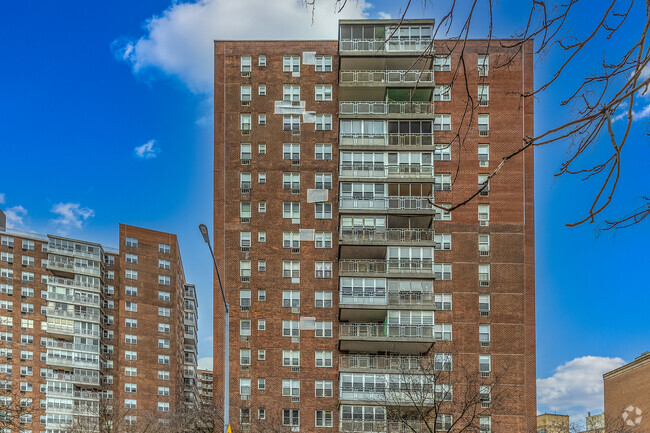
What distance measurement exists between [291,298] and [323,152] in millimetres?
12574

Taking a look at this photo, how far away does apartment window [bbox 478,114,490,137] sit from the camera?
6488 cm

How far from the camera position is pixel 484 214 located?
63.8 m

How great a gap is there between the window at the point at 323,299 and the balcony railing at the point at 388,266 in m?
2.63

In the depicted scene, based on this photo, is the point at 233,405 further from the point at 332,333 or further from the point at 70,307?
the point at 70,307

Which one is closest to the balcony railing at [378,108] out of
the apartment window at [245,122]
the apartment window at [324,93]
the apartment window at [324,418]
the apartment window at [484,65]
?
the apartment window at [324,93]

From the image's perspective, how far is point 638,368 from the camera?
3123 inches

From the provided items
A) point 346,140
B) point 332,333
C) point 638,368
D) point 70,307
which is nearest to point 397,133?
point 346,140

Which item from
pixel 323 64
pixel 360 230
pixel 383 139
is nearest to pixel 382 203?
pixel 360 230

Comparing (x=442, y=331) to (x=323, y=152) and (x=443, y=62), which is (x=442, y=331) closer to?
(x=323, y=152)

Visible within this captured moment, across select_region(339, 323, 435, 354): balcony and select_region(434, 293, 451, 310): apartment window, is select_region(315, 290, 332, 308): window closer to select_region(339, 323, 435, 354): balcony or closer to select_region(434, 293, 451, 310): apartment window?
select_region(339, 323, 435, 354): balcony

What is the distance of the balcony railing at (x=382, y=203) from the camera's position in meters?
61.9

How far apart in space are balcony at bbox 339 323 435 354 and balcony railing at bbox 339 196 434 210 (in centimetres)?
941

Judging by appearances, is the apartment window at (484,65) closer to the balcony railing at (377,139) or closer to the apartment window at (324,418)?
the balcony railing at (377,139)

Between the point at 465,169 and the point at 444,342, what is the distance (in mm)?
14152
